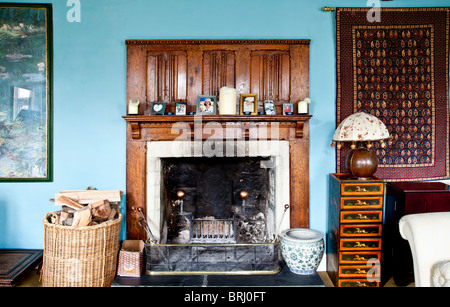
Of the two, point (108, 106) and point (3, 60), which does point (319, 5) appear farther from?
point (3, 60)

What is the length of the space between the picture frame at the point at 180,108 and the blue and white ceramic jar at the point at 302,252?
1.44 m

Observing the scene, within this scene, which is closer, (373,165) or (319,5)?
(373,165)

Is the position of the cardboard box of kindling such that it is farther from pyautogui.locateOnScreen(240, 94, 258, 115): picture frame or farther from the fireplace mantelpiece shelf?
pyautogui.locateOnScreen(240, 94, 258, 115): picture frame

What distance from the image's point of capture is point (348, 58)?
2666 mm

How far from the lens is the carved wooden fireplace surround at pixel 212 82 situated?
8.66 feet

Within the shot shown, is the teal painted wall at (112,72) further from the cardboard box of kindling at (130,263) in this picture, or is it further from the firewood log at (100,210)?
the cardboard box of kindling at (130,263)

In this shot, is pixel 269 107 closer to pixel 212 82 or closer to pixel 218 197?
pixel 212 82

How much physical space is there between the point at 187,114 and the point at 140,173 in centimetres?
72

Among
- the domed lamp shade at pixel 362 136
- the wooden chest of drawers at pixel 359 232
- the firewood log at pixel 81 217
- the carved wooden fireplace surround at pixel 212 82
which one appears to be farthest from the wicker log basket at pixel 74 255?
the domed lamp shade at pixel 362 136

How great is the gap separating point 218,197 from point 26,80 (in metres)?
2.17

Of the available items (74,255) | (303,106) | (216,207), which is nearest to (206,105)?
(303,106)

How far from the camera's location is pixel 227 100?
2510 mm

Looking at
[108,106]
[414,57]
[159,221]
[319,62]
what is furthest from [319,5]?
[159,221]

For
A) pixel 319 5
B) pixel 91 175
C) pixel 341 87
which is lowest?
pixel 91 175
